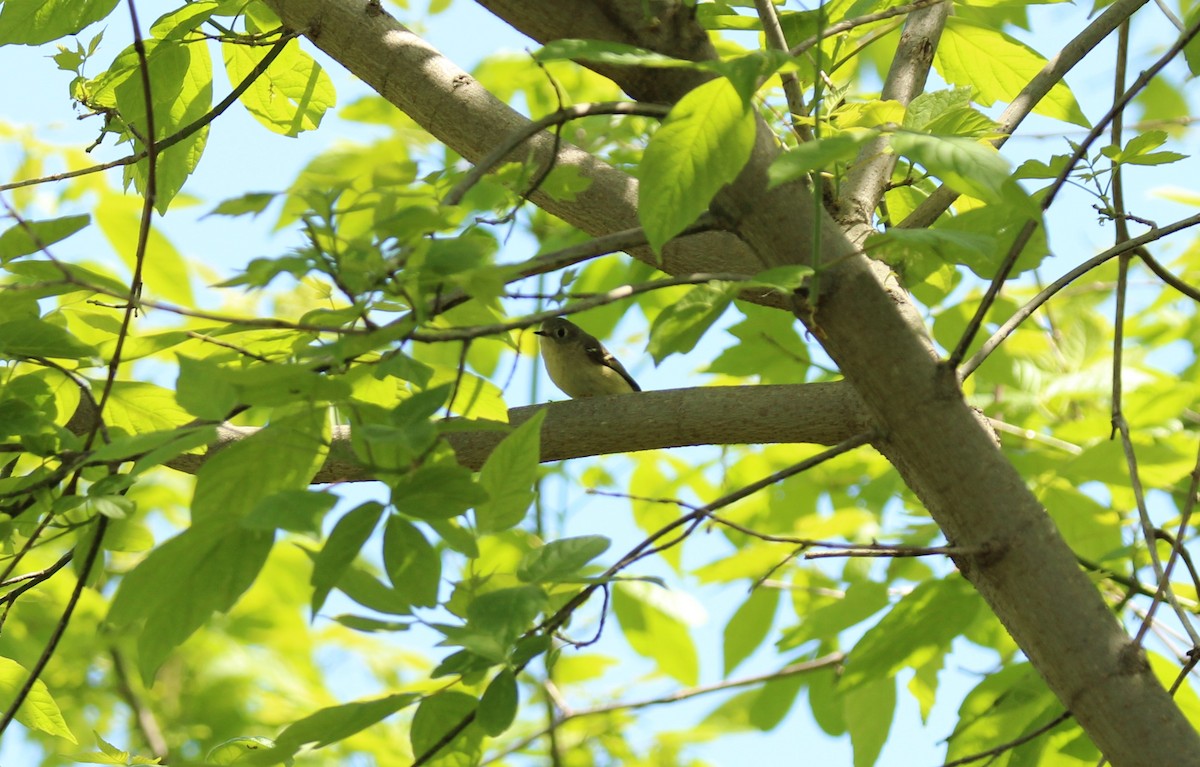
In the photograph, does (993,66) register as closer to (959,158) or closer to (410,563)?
(959,158)

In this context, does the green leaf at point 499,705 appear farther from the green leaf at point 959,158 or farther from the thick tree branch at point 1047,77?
the thick tree branch at point 1047,77

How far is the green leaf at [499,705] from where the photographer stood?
147cm

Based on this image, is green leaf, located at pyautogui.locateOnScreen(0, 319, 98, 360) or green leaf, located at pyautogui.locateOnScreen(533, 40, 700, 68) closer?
green leaf, located at pyautogui.locateOnScreen(533, 40, 700, 68)

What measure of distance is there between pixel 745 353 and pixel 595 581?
2.00m

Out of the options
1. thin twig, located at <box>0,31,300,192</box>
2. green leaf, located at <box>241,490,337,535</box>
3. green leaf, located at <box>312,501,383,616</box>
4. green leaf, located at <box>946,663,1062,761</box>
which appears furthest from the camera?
green leaf, located at <box>946,663,1062,761</box>

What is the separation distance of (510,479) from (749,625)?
96.9 inches

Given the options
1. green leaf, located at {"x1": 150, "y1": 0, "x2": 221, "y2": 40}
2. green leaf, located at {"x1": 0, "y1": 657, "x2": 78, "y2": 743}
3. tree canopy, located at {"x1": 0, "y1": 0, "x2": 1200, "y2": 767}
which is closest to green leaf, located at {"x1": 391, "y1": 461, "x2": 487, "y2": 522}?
tree canopy, located at {"x1": 0, "y1": 0, "x2": 1200, "y2": 767}

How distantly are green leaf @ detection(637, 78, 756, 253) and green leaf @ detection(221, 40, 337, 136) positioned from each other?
1.41m

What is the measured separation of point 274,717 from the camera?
15.3 ft

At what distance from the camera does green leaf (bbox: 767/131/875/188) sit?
1.46m

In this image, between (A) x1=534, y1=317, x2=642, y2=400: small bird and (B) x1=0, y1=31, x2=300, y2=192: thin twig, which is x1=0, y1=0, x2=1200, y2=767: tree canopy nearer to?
(B) x1=0, y1=31, x2=300, y2=192: thin twig

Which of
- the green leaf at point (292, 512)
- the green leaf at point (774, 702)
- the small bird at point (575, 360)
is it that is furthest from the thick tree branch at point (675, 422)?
the small bird at point (575, 360)

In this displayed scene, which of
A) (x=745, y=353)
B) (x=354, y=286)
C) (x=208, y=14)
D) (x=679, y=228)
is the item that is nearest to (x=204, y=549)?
(x=354, y=286)

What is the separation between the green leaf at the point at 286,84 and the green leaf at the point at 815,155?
1.57 meters
